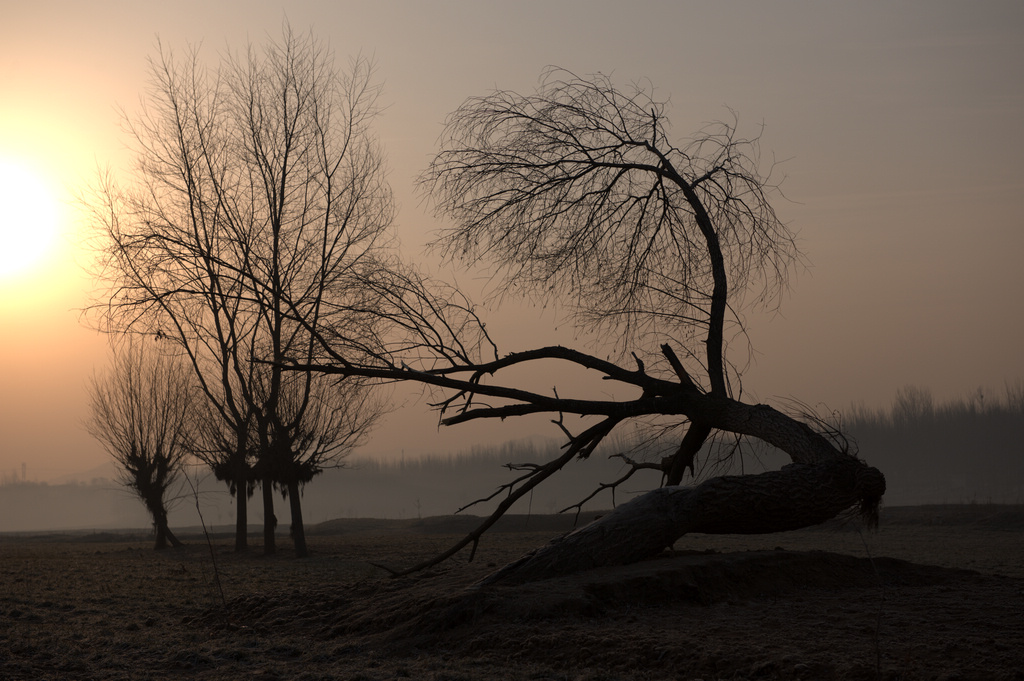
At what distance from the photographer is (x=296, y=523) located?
61.5ft

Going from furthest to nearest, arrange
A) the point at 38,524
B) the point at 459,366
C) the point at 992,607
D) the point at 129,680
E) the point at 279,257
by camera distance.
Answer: the point at 38,524 < the point at 279,257 < the point at 459,366 < the point at 992,607 < the point at 129,680

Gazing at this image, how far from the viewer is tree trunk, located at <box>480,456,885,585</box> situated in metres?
7.09

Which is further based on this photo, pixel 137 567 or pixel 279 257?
pixel 279 257

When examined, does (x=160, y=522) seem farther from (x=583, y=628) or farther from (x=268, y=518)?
(x=583, y=628)

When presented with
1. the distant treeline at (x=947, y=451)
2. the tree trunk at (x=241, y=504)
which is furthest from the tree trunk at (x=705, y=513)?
the distant treeline at (x=947, y=451)

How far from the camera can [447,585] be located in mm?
6969

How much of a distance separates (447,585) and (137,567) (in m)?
10.6

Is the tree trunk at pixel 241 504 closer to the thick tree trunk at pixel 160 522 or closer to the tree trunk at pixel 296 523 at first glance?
the tree trunk at pixel 296 523

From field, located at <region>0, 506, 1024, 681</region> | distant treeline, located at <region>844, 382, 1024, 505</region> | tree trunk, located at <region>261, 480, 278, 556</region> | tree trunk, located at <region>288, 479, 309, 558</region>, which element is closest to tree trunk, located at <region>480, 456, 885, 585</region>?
field, located at <region>0, 506, 1024, 681</region>

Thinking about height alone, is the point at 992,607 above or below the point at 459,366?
below

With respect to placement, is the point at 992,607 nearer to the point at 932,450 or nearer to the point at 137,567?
the point at 137,567

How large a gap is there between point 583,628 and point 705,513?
2.22 metres

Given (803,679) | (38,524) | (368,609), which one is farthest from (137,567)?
(38,524)

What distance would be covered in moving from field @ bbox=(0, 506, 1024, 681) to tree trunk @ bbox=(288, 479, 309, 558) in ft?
30.8
